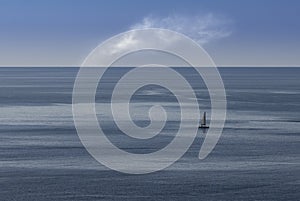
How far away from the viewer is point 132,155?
87875 millimetres

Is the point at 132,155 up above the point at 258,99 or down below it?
below

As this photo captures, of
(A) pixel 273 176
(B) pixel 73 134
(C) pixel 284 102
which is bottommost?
(A) pixel 273 176

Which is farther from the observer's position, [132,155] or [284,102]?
[284,102]

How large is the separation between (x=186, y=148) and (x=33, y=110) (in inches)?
2573

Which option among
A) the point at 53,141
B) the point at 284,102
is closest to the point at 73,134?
the point at 53,141

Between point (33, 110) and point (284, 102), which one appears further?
point (284, 102)

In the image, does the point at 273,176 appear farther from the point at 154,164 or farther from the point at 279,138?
the point at 279,138

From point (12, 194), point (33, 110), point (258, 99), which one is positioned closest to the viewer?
point (12, 194)

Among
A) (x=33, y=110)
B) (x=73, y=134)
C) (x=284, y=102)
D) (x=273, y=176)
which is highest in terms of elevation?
(x=284, y=102)

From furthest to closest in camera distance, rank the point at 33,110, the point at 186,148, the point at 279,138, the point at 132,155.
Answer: the point at 33,110
the point at 279,138
the point at 186,148
the point at 132,155

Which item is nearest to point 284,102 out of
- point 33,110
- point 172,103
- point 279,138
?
point 172,103

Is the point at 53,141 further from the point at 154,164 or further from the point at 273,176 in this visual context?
the point at 273,176

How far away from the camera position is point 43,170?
250 ft

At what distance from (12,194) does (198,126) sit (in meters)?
A: 62.3
